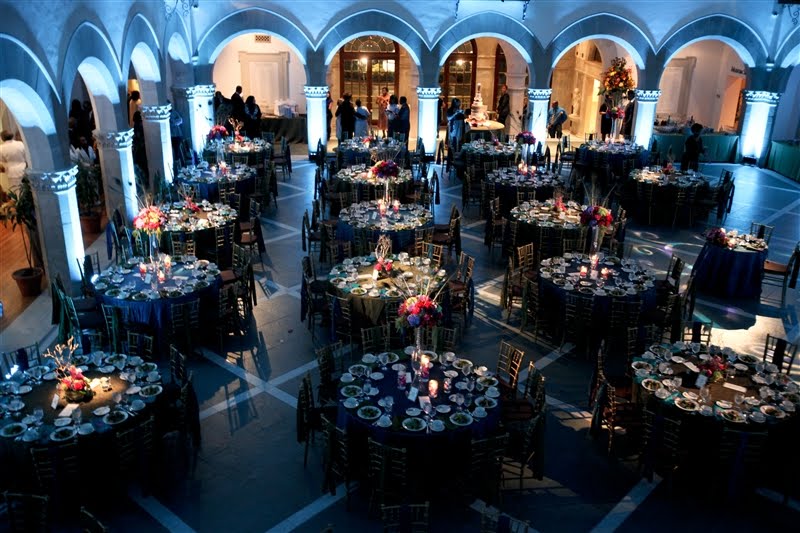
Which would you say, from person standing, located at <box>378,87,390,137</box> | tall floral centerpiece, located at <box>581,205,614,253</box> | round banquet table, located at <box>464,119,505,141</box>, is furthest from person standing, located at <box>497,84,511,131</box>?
tall floral centerpiece, located at <box>581,205,614,253</box>

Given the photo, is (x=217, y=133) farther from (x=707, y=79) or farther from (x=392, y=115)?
(x=707, y=79)

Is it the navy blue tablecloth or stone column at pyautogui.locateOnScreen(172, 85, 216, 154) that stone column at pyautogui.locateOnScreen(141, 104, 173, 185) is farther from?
the navy blue tablecloth

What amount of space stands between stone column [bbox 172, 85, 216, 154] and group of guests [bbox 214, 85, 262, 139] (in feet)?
1.10

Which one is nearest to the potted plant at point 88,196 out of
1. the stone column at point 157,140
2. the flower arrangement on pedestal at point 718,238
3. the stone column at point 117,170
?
the stone column at point 117,170

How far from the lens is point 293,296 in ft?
38.3

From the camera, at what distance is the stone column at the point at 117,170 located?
1353 cm

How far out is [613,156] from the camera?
1816 cm

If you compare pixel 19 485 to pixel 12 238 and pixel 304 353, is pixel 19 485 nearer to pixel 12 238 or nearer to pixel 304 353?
pixel 304 353

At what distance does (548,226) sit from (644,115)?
10.6 meters

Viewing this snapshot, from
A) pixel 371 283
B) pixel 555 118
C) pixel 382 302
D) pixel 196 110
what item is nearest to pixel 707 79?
pixel 555 118

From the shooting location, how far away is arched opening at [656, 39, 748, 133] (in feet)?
76.7

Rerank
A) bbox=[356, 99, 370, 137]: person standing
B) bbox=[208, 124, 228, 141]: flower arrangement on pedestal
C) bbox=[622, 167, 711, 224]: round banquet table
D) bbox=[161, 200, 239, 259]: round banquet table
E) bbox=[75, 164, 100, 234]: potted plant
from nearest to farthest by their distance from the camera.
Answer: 1. bbox=[161, 200, 239, 259]: round banquet table
2. bbox=[75, 164, 100, 234]: potted plant
3. bbox=[622, 167, 711, 224]: round banquet table
4. bbox=[208, 124, 228, 141]: flower arrangement on pedestal
5. bbox=[356, 99, 370, 137]: person standing

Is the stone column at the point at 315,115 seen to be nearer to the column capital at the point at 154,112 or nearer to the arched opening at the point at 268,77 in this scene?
the arched opening at the point at 268,77

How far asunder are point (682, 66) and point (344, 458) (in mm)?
21497
